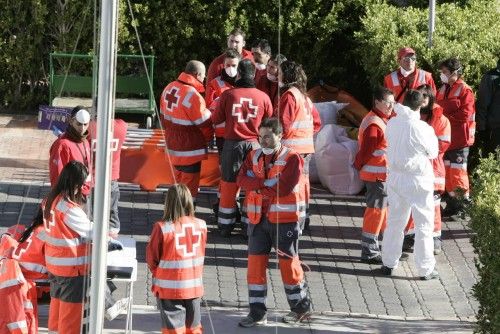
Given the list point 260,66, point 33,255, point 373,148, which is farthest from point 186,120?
point 33,255

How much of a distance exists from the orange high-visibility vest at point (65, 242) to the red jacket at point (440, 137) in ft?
13.5

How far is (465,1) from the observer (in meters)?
17.3

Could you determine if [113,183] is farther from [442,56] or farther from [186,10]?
[186,10]

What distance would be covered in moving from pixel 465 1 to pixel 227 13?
3105 millimetres

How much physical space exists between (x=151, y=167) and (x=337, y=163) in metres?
2.01

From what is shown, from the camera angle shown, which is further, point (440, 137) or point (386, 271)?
point (440, 137)

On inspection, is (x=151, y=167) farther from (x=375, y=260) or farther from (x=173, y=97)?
(x=375, y=260)

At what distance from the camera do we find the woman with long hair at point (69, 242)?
9.28m

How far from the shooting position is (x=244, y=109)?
12.5 metres

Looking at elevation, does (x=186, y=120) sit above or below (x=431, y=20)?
below

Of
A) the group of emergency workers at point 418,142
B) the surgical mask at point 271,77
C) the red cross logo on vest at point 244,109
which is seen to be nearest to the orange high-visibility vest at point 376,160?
the group of emergency workers at point 418,142

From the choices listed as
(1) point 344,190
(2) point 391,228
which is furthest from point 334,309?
(1) point 344,190

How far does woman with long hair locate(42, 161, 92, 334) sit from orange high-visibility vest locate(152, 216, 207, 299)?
531 mm

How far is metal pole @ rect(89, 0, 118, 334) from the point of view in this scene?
300 inches
